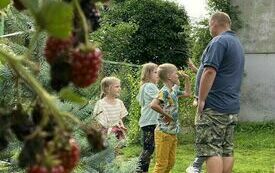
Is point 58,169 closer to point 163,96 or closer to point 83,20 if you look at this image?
point 83,20

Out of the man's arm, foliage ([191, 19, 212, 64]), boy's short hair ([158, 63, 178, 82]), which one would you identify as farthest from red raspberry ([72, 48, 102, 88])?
foliage ([191, 19, 212, 64])

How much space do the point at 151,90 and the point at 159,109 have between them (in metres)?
0.50

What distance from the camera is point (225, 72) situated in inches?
161

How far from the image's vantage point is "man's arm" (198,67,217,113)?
3.96m

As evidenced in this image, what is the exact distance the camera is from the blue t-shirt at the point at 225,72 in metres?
4.02

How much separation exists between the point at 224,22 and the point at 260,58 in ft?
30.6

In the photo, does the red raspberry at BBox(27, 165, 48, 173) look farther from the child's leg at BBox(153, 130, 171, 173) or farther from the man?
the child's leg at BBox(153, 130, 171, 173)

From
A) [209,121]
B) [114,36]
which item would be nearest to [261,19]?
[114,36]

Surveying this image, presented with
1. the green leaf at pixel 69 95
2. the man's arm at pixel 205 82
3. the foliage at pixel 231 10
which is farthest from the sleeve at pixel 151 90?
the foliage at pixel 231 10

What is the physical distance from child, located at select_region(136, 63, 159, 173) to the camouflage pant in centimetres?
117

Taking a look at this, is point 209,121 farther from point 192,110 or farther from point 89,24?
point 192,110

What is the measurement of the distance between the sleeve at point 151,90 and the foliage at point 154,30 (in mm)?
9987

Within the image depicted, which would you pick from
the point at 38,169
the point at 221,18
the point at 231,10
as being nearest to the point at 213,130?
the point at 221,18

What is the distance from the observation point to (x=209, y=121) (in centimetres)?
410
